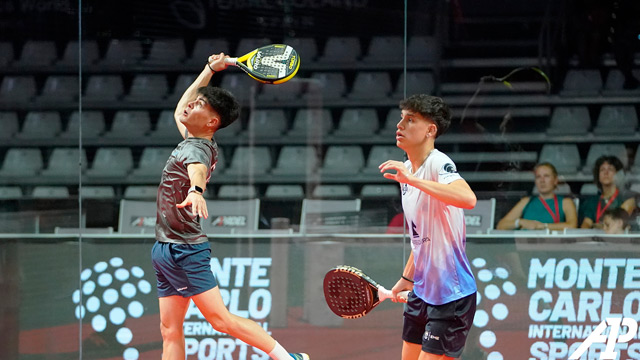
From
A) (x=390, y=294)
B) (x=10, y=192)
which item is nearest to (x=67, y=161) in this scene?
(x=10, y=192)

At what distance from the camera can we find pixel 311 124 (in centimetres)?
543

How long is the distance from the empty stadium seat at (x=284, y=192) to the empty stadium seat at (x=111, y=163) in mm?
995

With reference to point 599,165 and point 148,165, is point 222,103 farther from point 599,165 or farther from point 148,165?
point 599,165

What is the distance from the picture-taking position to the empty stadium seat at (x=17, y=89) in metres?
5.46

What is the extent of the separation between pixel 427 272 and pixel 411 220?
25 centimetres

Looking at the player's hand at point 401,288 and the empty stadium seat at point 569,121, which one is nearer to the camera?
the player's hand at point 401,288

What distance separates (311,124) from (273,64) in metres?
1.30

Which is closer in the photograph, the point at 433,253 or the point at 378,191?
the point at 433,253

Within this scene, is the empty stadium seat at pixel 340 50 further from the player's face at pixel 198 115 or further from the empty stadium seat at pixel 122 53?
the player's face at pixel 198 115

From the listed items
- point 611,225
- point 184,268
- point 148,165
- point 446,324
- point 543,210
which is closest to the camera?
point 446,324

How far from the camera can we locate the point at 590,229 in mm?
5199

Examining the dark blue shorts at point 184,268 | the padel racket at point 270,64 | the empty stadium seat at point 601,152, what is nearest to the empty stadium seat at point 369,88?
the padel racket at point 270,64

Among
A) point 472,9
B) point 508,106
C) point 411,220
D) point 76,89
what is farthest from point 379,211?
point 76,89

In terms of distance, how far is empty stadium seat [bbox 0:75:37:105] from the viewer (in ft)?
17.9
